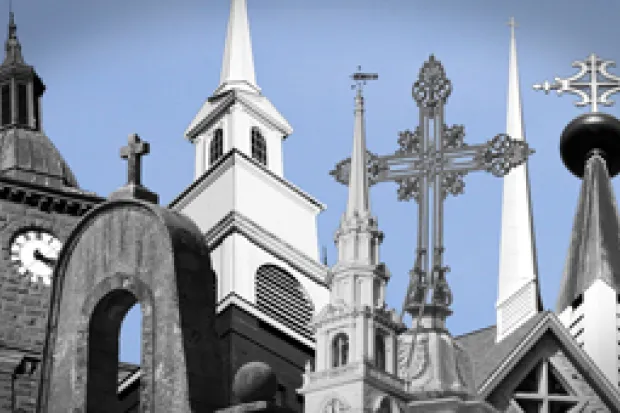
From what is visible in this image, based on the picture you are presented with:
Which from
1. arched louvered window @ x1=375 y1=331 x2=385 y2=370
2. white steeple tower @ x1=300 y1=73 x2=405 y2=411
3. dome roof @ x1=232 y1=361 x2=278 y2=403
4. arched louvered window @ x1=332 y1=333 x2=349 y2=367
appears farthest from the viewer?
arched louvered window @ x1=332 y1=333 x2=349 y2=367

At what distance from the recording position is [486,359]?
183 ft

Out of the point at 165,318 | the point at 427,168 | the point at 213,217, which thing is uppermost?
the point at 213,217

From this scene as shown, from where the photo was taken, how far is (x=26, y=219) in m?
60.3

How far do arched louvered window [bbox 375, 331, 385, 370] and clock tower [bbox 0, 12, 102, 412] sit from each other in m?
18.5

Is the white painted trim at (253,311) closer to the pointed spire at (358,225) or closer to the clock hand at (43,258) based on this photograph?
the clock hand at (43,258)

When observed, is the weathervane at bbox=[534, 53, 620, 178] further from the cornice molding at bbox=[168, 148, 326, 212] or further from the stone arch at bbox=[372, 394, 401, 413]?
the stone arch at bbox=[372, 394, 401, 413]

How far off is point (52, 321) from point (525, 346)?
18.1 metres

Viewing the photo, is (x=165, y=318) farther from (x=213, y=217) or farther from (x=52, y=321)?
(x=213, y=217)

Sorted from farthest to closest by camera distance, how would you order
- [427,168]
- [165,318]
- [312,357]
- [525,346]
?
1. [312,357]
2. [525,346]
3. [427,168]
4. [165,318]

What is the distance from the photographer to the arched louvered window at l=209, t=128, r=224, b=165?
2778 inches

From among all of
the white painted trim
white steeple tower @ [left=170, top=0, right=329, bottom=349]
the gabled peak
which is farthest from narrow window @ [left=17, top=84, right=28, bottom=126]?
the gabled peak

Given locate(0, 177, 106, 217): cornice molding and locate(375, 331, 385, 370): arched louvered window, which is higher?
locate(0, 177, 106, 217): cornice molding

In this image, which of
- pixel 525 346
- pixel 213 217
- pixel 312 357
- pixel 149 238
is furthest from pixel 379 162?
pixel 213 217

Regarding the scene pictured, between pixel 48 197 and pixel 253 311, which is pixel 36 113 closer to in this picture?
pixel 48 197
